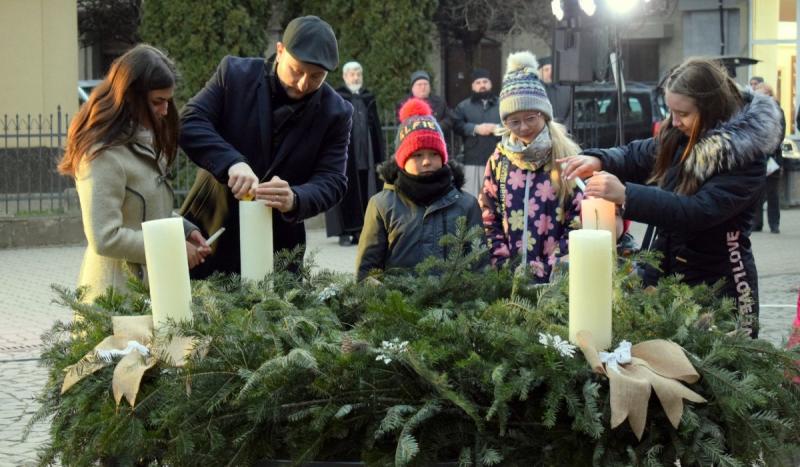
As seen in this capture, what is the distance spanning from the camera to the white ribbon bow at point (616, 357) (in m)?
2.30

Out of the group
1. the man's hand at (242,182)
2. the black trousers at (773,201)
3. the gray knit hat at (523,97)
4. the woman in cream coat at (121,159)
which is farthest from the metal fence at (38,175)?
the man's hand at (242,182)

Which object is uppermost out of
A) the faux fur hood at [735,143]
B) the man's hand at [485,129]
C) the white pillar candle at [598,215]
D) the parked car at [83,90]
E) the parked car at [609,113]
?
the parked car at [83,90]

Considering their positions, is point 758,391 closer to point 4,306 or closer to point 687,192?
point 687,192

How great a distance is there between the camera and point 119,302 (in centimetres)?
300

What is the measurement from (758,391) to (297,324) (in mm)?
895

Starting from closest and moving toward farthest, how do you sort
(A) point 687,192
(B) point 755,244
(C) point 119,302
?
(C) point 119,302 → (A) point 687,192 → (B) point 755,244

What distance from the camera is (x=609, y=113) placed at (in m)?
18.7

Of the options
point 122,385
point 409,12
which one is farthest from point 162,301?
point 409,12

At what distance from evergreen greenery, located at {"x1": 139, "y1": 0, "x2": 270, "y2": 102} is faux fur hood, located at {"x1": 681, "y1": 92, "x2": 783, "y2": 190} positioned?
13141 mm

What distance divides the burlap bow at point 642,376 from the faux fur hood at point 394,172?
2.26 meters

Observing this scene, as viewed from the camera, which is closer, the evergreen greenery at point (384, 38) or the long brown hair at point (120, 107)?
the long brown hair at point (120, 107)

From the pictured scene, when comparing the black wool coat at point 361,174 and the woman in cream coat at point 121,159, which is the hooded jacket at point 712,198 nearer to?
the woman in cream coat at point 121,159

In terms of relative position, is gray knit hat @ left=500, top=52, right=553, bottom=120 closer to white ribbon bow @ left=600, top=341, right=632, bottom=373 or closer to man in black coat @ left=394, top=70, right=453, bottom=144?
white ribbon bow @ left=600, top=341, right=632, bottom=373

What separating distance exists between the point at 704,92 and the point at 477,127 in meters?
9.98
